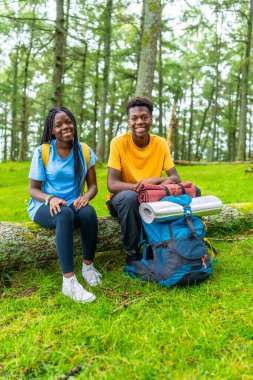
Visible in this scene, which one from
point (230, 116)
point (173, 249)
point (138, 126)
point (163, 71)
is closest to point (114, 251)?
point (173, 249)

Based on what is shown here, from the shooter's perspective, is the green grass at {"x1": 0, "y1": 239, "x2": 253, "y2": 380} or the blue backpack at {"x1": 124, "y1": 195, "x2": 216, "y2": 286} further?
the blue backpack at {"x1": 124, "y1": 195, "x2": 216, "y2": 286}

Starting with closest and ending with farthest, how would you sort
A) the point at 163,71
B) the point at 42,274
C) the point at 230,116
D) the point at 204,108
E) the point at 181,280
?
1. the point at 181,280
2. the point at 42,274
3. the point at 163,71
4. the point at 230,116
5. the point at 204,108

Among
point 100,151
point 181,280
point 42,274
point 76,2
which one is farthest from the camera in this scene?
point 100,151

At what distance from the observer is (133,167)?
392cm

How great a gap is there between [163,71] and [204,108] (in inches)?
454

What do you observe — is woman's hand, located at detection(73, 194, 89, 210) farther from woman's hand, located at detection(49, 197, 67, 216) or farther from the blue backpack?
the blue backpack

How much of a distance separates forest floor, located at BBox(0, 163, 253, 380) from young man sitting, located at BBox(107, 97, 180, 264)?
571mm

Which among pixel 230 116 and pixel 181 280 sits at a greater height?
pixel 230 116

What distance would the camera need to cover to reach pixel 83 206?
3357mm

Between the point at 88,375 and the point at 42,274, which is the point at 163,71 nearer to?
the point at 42,274

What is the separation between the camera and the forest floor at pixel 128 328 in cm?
196

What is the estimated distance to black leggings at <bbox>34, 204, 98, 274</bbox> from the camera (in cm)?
305

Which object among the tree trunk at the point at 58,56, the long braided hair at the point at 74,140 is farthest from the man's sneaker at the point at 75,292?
the tree trunk at the point at 58,56

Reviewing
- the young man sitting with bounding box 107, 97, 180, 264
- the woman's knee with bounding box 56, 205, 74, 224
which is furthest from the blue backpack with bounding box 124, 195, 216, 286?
the woman's knee with bounding box 56, 205, 74, 224
